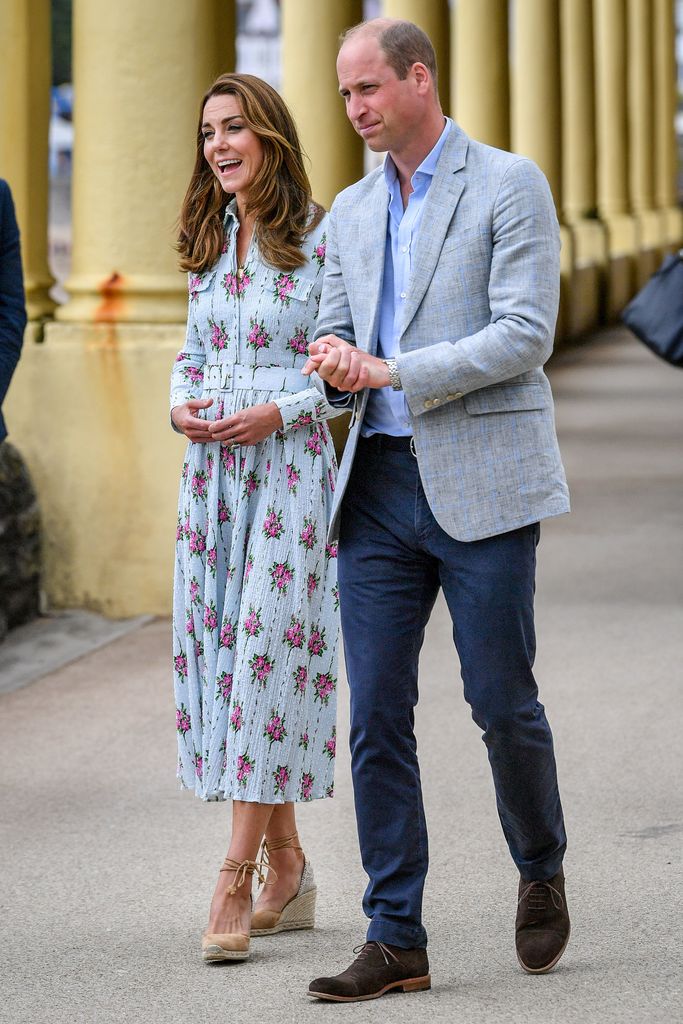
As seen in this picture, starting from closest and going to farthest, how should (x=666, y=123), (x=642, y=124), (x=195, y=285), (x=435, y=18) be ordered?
(x=195, y=285) → (x=435, y=18) → (x=642, y=124) → (x=666, y=123)

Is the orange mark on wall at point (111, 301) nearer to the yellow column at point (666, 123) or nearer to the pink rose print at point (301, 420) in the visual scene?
the pink rose print at point (301, 420)

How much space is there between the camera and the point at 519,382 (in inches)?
146

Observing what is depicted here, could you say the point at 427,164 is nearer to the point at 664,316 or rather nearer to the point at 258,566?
the point at 258,566

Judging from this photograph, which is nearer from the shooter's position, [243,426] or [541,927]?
[541,927]

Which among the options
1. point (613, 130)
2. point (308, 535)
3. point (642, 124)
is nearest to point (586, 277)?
point (613, 130)

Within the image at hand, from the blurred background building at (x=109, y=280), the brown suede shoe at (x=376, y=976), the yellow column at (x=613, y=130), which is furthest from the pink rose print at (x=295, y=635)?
the yellow column at (x=613, y=130)

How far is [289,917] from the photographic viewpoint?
169 inches

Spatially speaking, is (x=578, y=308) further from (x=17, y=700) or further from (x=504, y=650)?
(x=504, y=650)

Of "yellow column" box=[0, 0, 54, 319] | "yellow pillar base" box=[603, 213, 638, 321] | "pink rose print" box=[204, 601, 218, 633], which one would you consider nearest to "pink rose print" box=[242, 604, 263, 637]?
"pink rose print" box=[204, 601, 218, 633]

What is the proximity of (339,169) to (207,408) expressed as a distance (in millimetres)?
7444

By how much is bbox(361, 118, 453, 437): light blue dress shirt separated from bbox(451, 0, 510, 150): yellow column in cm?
1325

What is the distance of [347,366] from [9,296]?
209 cm

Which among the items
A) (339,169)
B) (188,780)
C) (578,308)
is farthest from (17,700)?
(578,308)

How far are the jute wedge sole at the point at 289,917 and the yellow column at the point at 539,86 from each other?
16966mm
